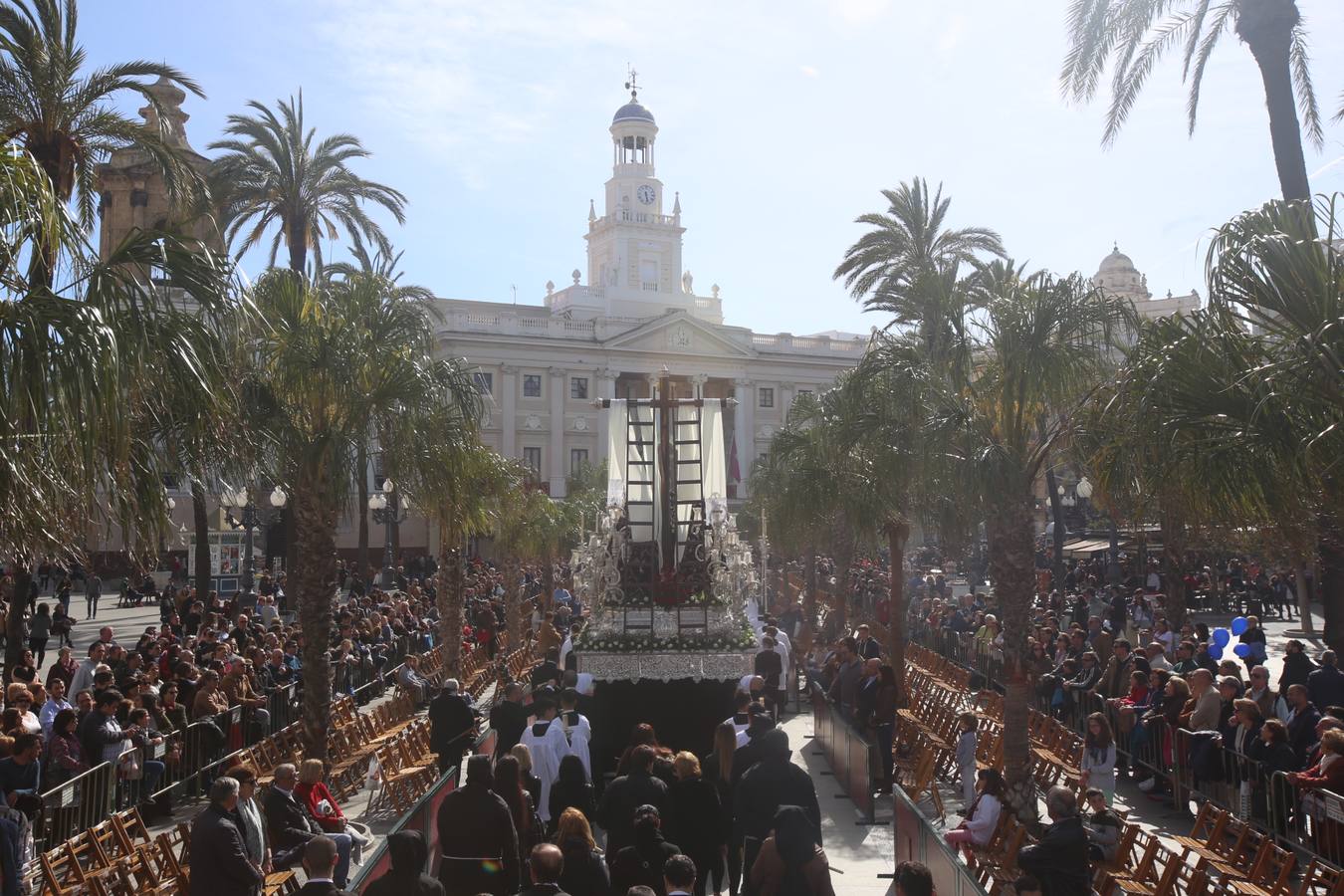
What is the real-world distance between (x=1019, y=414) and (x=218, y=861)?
9.26m

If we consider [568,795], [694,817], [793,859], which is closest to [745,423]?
[568,795]

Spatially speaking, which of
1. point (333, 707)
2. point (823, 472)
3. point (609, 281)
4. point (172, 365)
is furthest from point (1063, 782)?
point (609, 281)

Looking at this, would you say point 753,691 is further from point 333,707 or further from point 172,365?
point 172,365

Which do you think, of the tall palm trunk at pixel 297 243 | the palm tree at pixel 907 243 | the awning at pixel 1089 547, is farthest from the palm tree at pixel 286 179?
the awning at pixel 1089 547

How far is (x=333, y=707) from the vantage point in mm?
15703

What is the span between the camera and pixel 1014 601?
13.2m

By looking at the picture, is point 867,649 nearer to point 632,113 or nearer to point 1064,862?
point 1064,862

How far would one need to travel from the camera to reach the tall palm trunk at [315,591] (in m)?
14.0

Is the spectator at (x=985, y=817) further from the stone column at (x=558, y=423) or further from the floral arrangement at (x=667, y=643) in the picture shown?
the stone column at (x=558, y=423)

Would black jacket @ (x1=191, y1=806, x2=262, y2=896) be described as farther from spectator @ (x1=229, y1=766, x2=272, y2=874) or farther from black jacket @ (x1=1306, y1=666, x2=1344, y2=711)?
black jacket @ (x1=1306, y1=666, x2=1344, y2=711)

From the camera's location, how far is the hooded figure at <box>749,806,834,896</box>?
274 inches

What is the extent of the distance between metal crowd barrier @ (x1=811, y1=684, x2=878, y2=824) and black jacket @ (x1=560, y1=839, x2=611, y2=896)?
5892mm

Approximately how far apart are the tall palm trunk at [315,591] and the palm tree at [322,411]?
1cm

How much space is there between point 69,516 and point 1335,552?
14255mm
